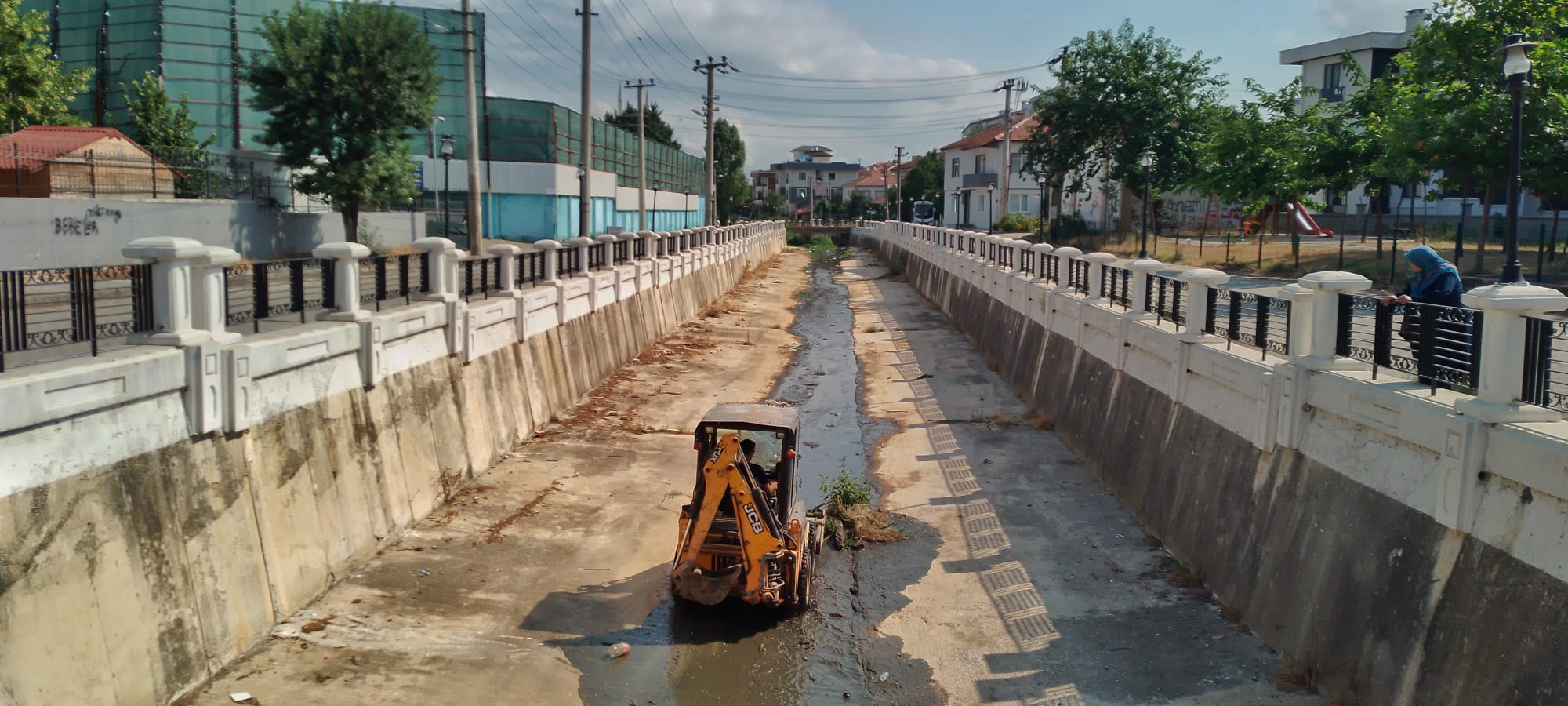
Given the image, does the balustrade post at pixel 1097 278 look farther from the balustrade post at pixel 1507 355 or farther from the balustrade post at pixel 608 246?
the balustrade post at pixel 608 246

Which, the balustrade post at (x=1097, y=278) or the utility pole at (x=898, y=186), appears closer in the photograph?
the balustrade post at (x=1097, y=278)

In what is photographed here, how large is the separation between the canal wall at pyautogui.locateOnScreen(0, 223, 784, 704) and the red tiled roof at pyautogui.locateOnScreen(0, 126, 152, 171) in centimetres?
1636

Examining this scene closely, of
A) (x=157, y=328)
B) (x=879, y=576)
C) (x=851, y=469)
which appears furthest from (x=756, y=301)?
(x=157, y=328)

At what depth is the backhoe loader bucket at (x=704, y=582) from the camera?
916 cm

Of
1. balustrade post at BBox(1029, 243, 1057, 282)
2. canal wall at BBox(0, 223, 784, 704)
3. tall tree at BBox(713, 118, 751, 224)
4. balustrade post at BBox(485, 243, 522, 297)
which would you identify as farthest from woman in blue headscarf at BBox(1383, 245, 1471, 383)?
tall tree at BBox(713, 118, 751, 224)

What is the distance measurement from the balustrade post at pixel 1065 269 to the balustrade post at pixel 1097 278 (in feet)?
3.86

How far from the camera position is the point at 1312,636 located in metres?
7.75

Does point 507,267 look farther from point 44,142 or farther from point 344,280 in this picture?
point 44,142

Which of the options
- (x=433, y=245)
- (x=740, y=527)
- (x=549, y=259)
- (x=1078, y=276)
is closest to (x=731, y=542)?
(x=740, y=527)

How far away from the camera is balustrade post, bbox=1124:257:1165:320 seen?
13.8m

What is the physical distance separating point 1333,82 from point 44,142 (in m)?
47.3

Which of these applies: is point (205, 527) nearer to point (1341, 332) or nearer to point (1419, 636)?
point (1419, 636)

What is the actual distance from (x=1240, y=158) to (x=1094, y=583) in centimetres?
2485

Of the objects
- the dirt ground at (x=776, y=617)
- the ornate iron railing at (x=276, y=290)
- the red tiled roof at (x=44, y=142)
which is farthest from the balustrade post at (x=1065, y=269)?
the red tiled roof at (x=44, y=142)
